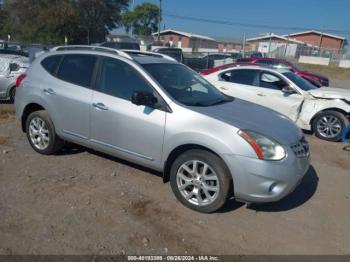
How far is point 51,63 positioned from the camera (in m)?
5.16

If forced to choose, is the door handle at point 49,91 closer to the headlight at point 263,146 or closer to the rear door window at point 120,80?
the rear door window at point 120,80

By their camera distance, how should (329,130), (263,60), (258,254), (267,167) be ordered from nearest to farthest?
(258,254) → (267,167) → (329,130) → (263,60)

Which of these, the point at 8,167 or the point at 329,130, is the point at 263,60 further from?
the point at 8,167

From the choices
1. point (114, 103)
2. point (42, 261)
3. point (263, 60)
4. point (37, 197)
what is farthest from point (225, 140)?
point (263, 60)

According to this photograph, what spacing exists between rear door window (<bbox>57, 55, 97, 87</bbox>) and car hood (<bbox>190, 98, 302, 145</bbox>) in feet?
5.57

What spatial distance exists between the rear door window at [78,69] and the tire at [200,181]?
1806 millimetres

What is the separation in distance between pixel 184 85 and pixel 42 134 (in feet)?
7.84

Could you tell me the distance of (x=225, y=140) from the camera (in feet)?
11.6

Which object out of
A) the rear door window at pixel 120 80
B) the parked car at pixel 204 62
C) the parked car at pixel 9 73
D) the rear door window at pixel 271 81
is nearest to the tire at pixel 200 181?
the rear door window at pixel 120 80

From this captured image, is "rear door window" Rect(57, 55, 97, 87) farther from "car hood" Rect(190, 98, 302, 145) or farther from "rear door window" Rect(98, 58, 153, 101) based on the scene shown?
"car hood" Rect(190, 98, 302, 145)

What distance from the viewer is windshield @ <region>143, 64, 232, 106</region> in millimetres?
4207

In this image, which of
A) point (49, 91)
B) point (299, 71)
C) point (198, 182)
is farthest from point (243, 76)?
point (299, 71)

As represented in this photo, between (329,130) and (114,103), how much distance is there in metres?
5.31

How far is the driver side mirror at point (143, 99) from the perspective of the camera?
3.89 meters
